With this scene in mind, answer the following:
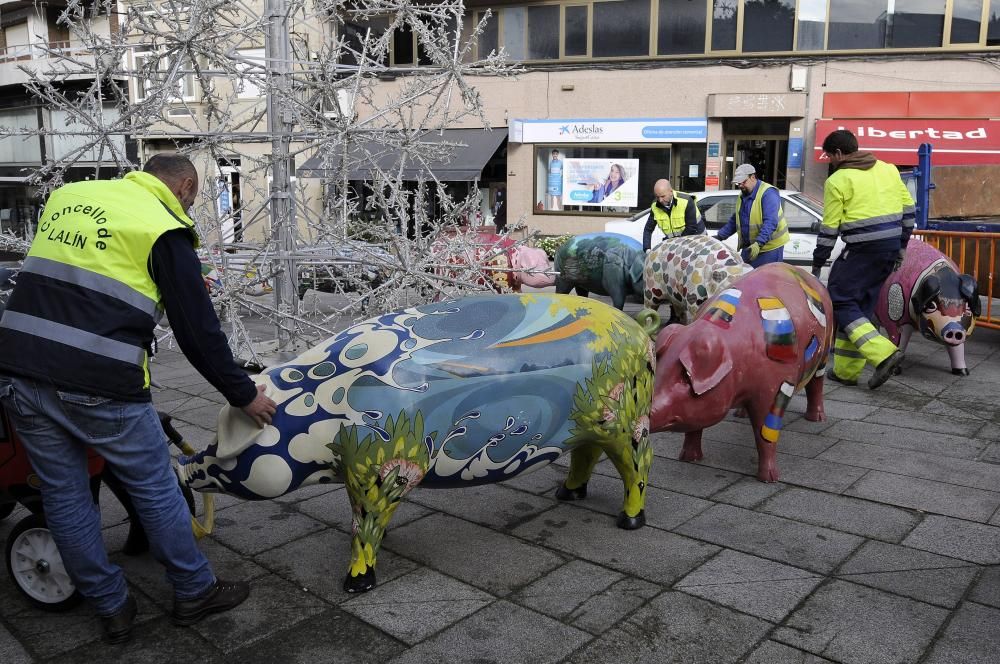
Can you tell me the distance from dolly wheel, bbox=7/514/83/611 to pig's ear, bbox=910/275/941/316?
653 centimetres

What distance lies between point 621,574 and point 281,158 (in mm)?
3641

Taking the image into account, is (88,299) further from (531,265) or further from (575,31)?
(575,31)

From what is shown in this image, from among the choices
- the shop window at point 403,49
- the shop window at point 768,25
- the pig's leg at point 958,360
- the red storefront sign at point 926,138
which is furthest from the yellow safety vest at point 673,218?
the shop window at point 403,49

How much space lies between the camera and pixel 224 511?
4.32 m

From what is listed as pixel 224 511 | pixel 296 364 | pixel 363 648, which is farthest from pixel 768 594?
pixel 224 511

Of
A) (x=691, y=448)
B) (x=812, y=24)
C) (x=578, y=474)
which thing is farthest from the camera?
(x=812, y=24)

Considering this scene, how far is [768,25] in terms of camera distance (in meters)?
17.6

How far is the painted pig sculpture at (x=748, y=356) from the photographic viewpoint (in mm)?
4188

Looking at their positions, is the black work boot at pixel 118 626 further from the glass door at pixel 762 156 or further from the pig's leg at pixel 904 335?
the glass door at pixel 762 156

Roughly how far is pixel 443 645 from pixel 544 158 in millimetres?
17588

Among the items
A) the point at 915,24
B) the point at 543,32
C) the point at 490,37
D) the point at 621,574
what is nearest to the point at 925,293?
the point at 621,574

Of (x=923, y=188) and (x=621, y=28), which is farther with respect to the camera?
(x=621, y=28)

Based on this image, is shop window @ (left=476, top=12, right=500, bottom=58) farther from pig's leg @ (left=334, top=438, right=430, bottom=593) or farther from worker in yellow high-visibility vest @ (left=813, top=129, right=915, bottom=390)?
pig's leg @ (left=334, top=438, right=430, bottom=593)

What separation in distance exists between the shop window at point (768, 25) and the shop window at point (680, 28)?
93 centimetres
